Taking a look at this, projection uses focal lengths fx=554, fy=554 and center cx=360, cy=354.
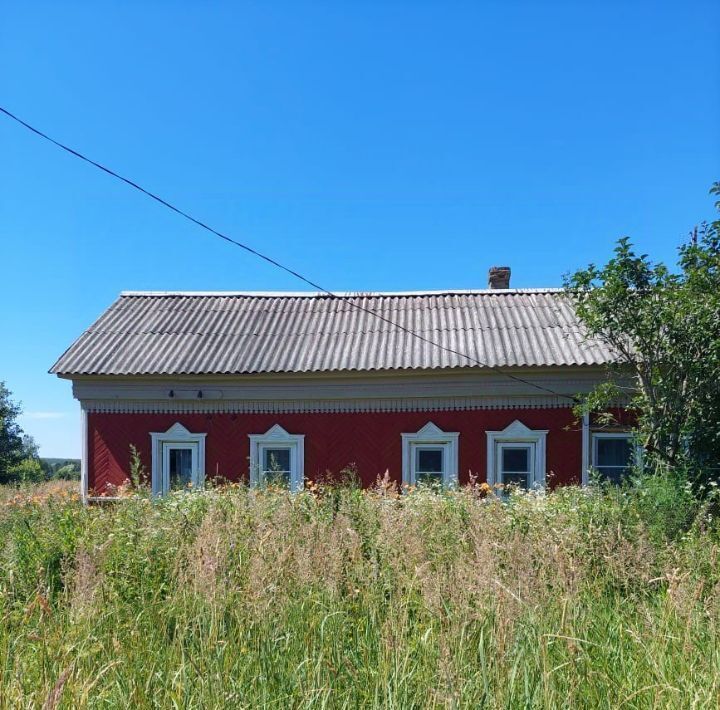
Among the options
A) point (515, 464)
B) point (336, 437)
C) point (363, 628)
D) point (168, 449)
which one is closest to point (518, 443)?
point (515, 464)

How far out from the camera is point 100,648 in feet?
9.39

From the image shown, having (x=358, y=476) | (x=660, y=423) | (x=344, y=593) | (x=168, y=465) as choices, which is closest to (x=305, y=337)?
(x=358, y=476)

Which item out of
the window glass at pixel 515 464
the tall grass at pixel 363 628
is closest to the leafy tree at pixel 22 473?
the window glass at pixel 515 464

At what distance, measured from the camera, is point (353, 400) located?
977cm

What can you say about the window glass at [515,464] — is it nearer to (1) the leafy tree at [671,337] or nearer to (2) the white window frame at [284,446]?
(1) the leafy tree at [671,337]

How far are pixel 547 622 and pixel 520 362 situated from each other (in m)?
6.64

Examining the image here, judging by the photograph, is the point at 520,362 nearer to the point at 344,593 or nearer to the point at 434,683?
the point at 344,593

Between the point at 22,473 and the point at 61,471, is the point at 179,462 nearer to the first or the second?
the point at 22,473

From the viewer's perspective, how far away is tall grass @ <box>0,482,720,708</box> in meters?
2.50

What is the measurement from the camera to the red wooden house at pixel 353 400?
9297mm

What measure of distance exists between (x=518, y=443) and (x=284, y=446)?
4099 mm

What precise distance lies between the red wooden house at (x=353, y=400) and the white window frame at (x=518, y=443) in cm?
2

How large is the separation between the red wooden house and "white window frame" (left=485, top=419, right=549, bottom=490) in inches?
0.7

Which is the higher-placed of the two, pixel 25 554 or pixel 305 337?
pixel 305 337
